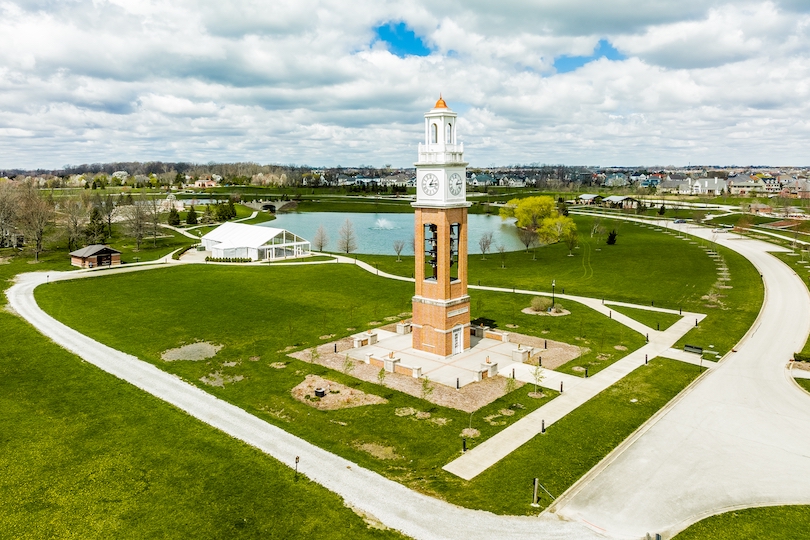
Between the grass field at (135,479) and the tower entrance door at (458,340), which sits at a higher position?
the tower entrance door at (458,340)

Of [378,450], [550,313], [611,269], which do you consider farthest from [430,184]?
[611,269]

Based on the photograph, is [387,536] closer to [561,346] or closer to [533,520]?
[533,520]

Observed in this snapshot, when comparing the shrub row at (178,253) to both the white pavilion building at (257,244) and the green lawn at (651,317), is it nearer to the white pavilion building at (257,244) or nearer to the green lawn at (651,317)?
the white pavilion building at (257,244)

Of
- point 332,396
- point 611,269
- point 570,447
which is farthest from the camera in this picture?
point 611,269

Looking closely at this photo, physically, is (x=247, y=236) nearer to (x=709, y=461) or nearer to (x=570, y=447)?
(x=570, y=447)

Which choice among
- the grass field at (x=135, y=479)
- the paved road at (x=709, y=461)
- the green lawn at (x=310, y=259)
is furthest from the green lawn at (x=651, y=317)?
the green lawn at (x=310, y=259)

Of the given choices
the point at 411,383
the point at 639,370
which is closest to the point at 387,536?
the point at 411,383
